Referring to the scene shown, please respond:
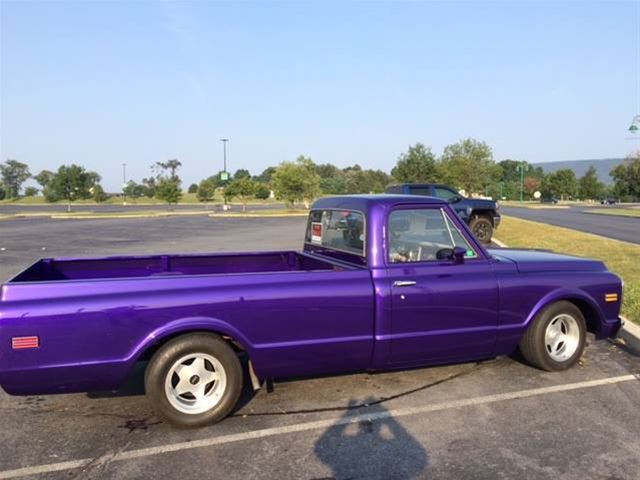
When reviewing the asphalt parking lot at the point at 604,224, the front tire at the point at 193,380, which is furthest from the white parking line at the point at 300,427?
the asphalt parking lot at the point at 604,224

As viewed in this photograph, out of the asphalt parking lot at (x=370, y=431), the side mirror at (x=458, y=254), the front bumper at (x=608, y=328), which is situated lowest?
the asphalt parking lot at (x=370, y=431)

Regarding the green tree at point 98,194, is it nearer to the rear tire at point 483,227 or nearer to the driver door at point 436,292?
the rear tire at point 483,227

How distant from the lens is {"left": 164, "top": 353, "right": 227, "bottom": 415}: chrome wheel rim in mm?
3904

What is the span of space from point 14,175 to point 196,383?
408 ft

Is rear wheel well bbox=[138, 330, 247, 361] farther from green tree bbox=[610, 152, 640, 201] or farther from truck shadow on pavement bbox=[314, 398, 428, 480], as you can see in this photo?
green tree bbox=[610, 152, 640, 201]

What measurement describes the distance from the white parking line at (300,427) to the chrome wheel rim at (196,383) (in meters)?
0.28

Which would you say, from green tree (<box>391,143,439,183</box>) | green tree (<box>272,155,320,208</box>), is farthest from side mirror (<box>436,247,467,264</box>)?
green tree (<box>272,155,320,208</box>)

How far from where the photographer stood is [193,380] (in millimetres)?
3951

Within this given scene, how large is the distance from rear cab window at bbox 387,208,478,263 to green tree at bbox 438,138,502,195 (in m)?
35.4

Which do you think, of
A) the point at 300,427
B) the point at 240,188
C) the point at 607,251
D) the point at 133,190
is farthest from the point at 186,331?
the point at 133,190

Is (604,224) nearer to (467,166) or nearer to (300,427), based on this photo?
(467,166)

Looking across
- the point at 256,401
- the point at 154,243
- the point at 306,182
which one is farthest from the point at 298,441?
the point at 306,182

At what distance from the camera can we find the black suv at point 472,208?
15656 mm

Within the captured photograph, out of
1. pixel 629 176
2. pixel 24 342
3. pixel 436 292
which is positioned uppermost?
pixel 629 176
